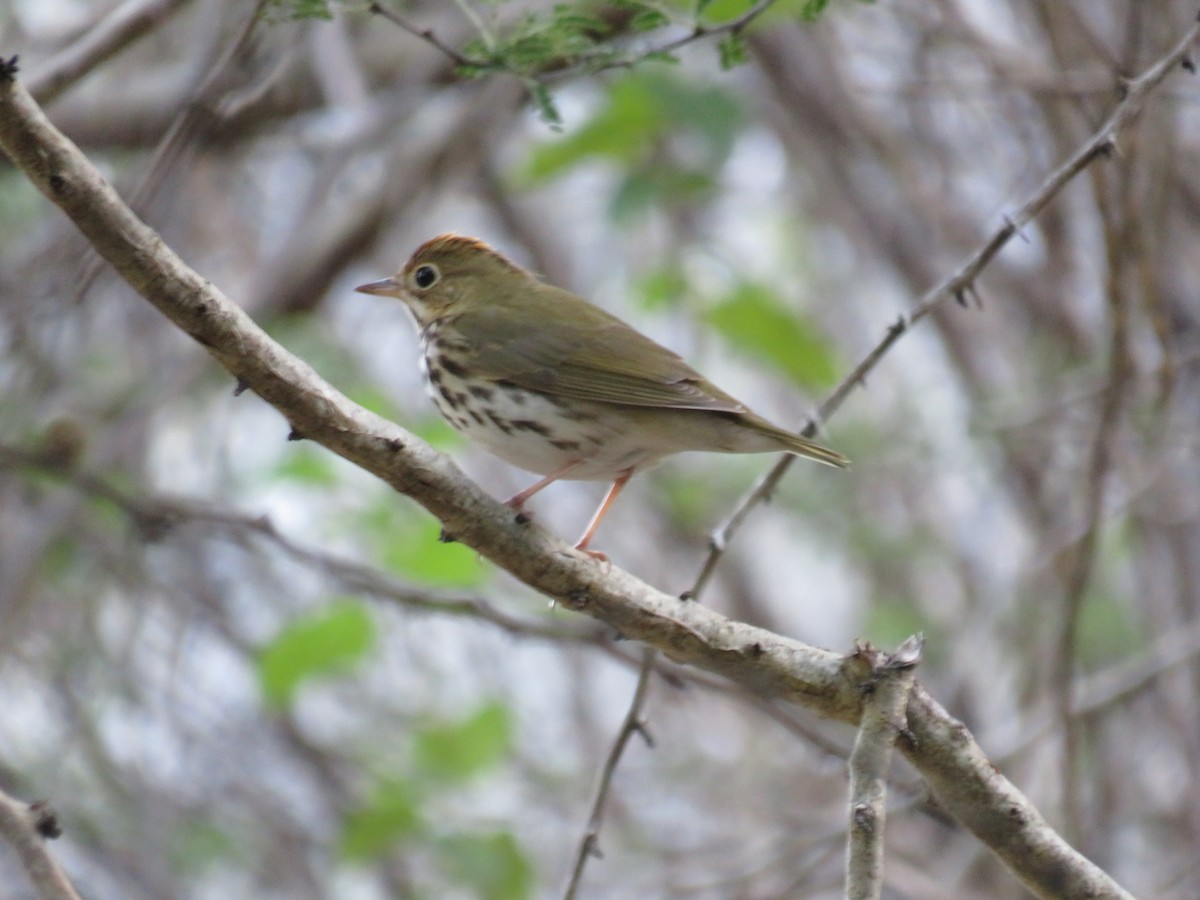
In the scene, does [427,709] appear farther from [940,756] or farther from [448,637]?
[940,756]

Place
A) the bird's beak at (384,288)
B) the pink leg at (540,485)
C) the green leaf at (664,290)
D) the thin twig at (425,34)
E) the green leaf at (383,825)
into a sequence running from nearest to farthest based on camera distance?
1. the thin twig at (425,34)
2. the pink leg at (540,485)
3. the bird's beak at (384,288)
4. the green leaf at (383,825)
5. the green leaf at (664,290)

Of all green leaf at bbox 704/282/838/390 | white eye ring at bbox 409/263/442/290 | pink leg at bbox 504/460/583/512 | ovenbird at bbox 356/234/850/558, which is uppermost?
green leaf at bbox 704/282/838/390

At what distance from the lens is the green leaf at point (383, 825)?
A: 4.77 m

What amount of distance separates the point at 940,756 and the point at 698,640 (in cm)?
42

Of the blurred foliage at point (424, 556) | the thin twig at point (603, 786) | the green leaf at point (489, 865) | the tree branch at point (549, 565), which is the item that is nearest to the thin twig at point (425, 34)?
the tree branch at point (549, 565)

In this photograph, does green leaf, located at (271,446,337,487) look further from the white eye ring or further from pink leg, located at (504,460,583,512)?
Answer: pink leg, located at (504,460,583,512)

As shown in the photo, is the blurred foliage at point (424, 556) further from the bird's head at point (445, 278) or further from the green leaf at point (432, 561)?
the bird's head at point (445, 278)

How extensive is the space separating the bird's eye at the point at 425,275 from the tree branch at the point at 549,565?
5.89 ft

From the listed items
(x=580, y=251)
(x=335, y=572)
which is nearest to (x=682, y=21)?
(x=335, y=572)

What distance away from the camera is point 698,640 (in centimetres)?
238

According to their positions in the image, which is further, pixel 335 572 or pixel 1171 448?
pixel 1171 448

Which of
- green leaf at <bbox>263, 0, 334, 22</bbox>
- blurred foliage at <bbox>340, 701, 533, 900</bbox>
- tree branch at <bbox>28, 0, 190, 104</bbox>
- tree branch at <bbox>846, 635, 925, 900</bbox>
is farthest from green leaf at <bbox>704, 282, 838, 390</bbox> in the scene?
tree branch at <bbox>846, 635, 925, 900</bbox>

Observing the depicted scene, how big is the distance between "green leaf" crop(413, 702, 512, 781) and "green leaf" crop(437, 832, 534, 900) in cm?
23

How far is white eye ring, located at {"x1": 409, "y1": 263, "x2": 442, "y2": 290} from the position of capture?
4.05 meters
